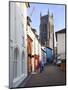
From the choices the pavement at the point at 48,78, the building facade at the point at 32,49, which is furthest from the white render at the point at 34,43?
the pavement at the point at 48,78

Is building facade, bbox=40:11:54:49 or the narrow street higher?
building facade, bbox=40:11:54:49

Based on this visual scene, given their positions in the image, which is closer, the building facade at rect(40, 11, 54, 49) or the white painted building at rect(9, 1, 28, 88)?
the white painted building at rect(9, 1, 28, 88)

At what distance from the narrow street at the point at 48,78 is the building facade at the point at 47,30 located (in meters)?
0.26

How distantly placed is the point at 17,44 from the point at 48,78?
52 cm

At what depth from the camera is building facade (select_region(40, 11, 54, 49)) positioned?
244 cm

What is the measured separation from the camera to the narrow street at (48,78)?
241 centimetres

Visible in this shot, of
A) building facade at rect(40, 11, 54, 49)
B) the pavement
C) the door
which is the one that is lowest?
the pavement

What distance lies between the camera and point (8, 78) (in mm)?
2332

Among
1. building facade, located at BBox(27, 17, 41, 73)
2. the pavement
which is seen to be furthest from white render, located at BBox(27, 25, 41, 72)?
the pavement

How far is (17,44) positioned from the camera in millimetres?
2377

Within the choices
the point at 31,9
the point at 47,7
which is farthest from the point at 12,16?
the point at 47,7

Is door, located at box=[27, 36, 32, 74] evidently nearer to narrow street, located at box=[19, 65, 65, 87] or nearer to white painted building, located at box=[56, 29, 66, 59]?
narrow street, located at box=[19, 65, 65, 87]

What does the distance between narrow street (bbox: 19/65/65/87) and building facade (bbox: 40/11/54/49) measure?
0.26 metres

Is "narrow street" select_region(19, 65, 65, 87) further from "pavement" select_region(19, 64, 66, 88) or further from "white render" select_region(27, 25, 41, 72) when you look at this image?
"white render" select_region(27, 25, 41, 72)
